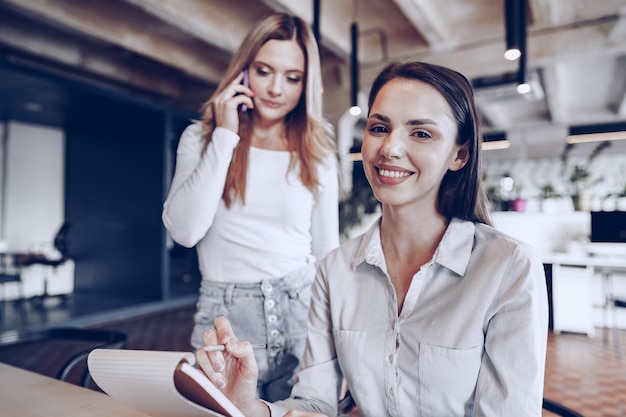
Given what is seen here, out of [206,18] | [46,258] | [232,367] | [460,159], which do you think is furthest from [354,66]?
[46,258]

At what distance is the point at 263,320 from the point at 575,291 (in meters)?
5.62

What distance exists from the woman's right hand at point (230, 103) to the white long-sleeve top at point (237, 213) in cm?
4

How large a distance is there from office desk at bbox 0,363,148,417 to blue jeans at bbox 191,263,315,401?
291 mm

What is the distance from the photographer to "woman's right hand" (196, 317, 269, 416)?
85 centimetres

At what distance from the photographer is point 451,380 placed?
0.95 metres

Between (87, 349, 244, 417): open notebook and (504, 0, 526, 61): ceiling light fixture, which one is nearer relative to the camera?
(87, 349, 244, 417): open notebook

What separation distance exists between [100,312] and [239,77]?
5.34 metres

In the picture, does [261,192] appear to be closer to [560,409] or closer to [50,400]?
[50,400]

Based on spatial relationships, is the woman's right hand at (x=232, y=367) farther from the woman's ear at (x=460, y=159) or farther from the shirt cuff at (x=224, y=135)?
the woman's ear at (x=460, y=159)

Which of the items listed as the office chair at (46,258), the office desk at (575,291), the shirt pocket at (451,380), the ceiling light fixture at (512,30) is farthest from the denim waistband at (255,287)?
the office chair at (46,258)

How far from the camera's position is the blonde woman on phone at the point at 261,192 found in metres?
1.22

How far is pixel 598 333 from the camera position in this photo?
568cm

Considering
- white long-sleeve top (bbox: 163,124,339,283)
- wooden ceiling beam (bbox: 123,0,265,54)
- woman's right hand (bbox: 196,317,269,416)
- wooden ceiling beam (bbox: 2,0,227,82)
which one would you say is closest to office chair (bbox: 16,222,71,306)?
wooden ceiling beam (bbox: 2,0,227,82)

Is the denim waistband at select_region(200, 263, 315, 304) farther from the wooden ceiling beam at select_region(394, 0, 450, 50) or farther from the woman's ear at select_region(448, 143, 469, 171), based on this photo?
the wooden ceiling beam at select_region(394, 0, 450, 50)
